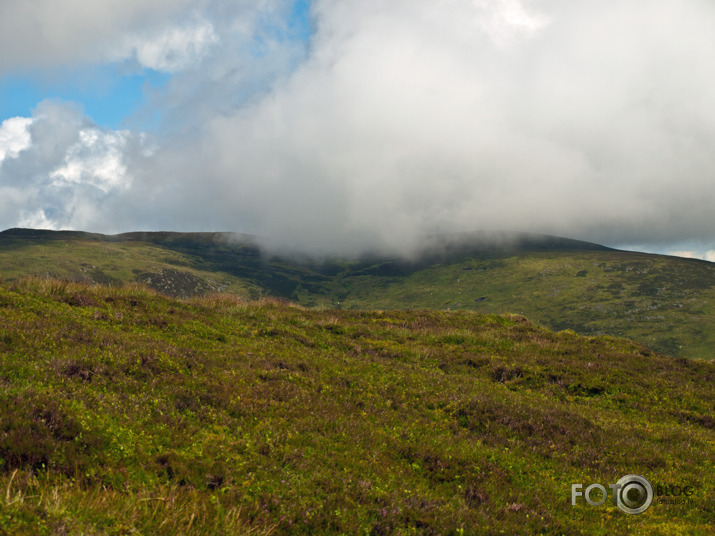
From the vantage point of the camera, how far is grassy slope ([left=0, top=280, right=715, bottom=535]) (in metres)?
5.88

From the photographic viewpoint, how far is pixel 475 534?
261 inches

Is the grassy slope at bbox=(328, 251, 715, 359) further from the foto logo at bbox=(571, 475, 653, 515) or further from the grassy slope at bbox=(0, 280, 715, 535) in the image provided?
the foto logo at bbox=(571, 475, 653, 515)

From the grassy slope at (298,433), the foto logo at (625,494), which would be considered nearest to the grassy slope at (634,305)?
the grassy slope at (298,433)

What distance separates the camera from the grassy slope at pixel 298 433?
5.88 metres

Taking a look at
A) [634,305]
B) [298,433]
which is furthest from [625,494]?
[634,305]

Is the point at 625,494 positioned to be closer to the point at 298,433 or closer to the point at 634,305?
the point at 298,433

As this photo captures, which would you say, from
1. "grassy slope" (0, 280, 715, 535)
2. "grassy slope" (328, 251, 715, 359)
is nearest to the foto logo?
"grassy slope" (0, 280, 715, 535)

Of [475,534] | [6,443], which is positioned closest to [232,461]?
[6,443]

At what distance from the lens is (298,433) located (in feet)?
28.8

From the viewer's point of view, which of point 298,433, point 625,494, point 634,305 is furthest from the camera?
point 634,305

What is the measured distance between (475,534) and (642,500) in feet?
16.1

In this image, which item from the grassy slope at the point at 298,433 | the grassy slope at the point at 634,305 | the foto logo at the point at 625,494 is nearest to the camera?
the grassy slope at the point at 298,433

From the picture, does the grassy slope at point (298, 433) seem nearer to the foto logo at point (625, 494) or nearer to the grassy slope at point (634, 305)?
the foto logo at point (625, 494)

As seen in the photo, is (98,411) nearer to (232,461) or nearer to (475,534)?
(232,461)
